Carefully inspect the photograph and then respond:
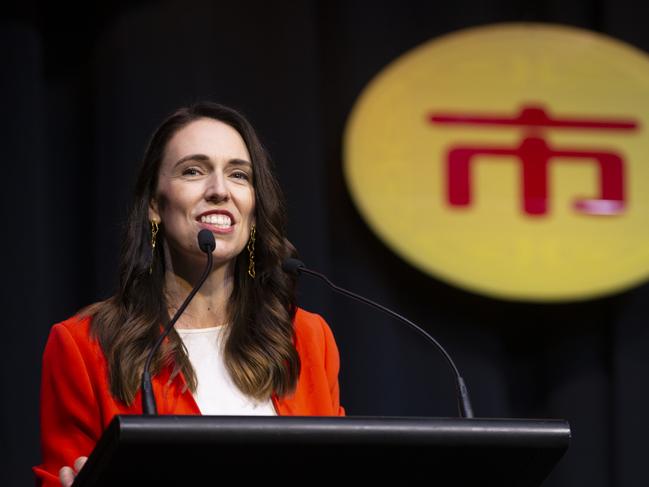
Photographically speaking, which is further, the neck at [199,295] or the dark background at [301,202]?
the dark background at [301,202]

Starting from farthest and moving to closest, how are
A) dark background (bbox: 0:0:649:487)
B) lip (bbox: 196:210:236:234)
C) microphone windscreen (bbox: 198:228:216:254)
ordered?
dark background (bbox: 0:0:649:487) < lip (bbox: 196:210:236:234) < microphone windscreen (bbox: 198:228:216:254)

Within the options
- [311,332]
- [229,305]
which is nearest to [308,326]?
[311,332]

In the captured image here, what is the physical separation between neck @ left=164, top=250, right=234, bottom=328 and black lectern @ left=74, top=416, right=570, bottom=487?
0.68 metres

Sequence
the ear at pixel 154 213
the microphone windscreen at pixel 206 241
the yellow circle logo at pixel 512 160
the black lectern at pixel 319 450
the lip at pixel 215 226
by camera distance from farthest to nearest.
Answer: the yellow circle logo at pixel 512 160, the ear at pixel 154 213, the lip at pixel 215 226, the microphone windscreen at pixel 206 241, the black lectern at pixel 319 450

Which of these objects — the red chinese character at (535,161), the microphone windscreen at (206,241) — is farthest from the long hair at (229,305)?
the red chinese character at (535,161)

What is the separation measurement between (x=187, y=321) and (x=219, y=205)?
0.22m

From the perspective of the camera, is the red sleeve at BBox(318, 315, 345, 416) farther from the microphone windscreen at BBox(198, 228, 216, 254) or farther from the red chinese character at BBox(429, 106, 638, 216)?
the red chinese character at BBox(429, 106, 638, 216)

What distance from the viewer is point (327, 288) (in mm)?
3135

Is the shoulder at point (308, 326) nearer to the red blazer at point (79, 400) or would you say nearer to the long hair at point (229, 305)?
the long hair at point (229, 305)

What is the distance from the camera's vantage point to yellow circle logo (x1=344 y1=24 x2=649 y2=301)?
3221 millimetres

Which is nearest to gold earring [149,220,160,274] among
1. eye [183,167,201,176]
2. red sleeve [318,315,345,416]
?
eye [183,167,201,176]

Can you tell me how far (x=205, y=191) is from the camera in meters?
2.11

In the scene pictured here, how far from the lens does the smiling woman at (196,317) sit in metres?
1.97

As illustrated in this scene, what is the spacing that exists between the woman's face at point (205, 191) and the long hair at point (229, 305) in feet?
0.07
